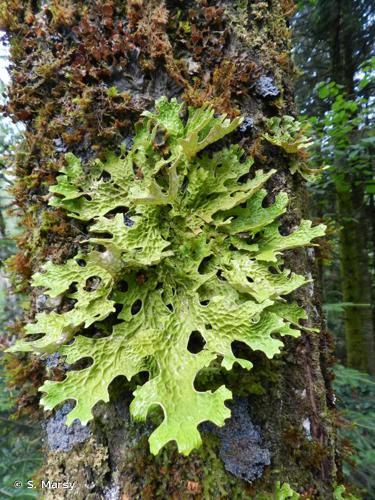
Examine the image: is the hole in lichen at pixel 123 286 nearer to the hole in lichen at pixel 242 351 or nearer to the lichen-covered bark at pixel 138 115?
the lichen-covered bark at pixel 138 115

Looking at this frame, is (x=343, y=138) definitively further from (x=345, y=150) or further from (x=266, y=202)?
(x=266, y=202)

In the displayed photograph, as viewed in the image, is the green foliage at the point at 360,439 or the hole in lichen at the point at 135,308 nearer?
the hole in lichen at the point at 135,308

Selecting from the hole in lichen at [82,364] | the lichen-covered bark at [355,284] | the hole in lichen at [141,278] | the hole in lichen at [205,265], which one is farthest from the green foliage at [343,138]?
Result: the hole in lichen at [82,364]

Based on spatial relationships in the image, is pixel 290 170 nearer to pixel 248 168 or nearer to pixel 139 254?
pixel 248 168

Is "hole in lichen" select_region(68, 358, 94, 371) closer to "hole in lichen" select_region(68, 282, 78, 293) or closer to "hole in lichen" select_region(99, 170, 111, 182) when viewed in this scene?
"hole in lichen" select_region(68, 282, 78, 293)

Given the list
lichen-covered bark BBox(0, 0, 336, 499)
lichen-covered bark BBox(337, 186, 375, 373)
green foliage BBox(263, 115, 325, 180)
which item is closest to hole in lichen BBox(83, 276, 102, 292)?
lichen-covered bark BBox(0, 0, 336, 499)

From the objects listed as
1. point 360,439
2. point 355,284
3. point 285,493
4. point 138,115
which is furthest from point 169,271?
point 355,284

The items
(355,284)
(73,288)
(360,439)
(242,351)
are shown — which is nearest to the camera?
(242,351)
